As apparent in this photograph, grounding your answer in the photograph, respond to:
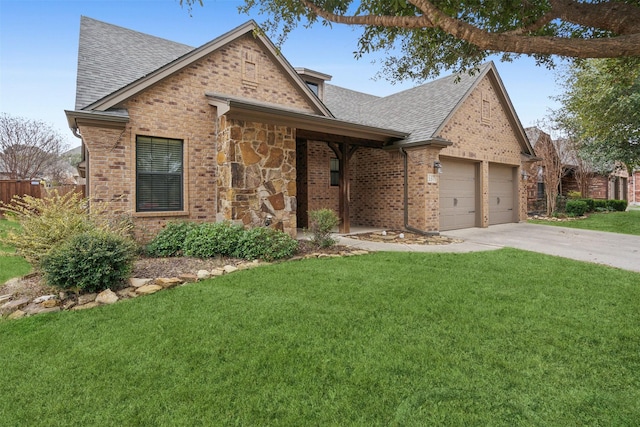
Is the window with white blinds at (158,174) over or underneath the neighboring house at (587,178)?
underneath

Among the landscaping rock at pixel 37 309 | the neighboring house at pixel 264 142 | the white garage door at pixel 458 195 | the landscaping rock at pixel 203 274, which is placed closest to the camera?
the landscaping rock at pixel 37 309

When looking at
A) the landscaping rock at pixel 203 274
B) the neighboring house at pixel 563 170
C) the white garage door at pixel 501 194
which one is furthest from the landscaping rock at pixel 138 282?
the neighboring house at pixel 563 170

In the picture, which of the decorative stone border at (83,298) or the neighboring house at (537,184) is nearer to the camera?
the decorative stone border at (83,298)

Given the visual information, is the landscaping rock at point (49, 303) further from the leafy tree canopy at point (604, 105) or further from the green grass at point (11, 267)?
the leafy tree canopy at point (604, 105)

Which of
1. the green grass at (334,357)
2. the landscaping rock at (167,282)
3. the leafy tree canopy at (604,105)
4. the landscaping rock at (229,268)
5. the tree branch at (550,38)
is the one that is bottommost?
the green grass at (334,357)

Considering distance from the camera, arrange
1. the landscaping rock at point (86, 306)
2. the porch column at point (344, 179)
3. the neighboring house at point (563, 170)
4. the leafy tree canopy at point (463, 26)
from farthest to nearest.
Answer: the neighboring house at point (563, 170) < the porch column at point (344, 179) < the landscaping rock at point (86, 306) < the leafy tree canopy at point (463, 26)

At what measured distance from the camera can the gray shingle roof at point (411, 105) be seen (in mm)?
11328

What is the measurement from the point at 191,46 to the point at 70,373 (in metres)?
12.0

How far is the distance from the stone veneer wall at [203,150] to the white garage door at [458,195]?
233 inches

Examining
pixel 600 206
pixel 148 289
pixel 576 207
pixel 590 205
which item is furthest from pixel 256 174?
pixel 600 206

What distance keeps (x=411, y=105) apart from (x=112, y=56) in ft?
35.1

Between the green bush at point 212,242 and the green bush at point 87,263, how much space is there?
6.28ft

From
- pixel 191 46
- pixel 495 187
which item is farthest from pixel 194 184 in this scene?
pixel 495 187

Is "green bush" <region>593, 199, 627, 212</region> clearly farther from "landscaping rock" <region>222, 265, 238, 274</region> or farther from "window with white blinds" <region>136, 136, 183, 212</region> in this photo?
"window with white blinds" <region>136, 136, 183, 212</region>
